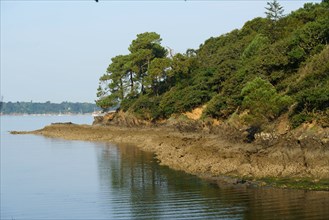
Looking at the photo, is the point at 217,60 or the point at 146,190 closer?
the point at 146,190

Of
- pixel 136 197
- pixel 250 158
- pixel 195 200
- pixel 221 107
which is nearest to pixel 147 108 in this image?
pixel 221 107

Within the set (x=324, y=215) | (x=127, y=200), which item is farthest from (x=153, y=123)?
(x=324, y=215)

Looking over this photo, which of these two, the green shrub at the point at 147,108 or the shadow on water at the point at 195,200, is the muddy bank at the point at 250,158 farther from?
the green shrub at the point at 147,108

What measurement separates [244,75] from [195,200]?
A: 33703 millimetres

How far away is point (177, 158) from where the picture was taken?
41094 millimetres

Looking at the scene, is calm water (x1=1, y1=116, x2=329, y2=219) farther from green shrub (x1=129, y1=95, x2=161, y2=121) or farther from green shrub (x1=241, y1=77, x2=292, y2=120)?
green shrub (x1=129, y1=95, x2=161, y2=121)

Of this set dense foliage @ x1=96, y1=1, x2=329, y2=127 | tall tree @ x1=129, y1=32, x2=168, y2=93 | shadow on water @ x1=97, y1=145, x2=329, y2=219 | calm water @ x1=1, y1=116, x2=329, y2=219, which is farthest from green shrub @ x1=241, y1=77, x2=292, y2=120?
tall tree @ x1=129, y1=32, x2=168, y2=93

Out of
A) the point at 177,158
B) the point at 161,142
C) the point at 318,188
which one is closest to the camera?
the point at 318,188

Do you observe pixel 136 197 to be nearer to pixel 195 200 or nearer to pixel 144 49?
pixel 195 200

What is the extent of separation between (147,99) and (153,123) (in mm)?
5027

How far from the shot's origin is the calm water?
23.8m

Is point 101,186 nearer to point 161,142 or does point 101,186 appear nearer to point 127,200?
point 127,200

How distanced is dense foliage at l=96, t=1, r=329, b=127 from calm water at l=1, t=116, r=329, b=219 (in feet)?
35.8

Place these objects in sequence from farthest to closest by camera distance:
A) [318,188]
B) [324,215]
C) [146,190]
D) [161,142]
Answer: [161,142], [146,190], [318,188], [324,215]
